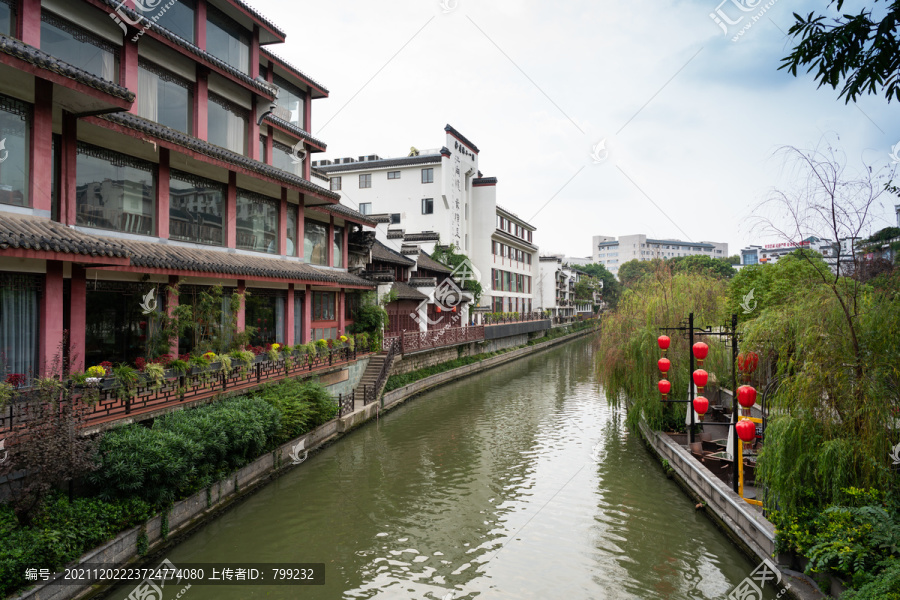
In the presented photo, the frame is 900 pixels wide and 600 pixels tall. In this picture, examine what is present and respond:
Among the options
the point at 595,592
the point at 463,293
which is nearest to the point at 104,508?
the point at 595,592

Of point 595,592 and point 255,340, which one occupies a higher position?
point 255,340

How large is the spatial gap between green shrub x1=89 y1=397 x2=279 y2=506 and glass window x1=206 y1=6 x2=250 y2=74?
11.6 meters

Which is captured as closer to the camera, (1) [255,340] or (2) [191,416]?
(2) [191,416]

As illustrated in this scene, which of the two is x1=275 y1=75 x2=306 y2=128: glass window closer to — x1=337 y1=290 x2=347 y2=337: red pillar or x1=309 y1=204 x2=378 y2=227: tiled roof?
x1=309 y1=204 x2=378 y2=227: tiled roof

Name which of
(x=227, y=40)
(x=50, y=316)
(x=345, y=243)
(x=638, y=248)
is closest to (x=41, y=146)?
(x=50, y=316)

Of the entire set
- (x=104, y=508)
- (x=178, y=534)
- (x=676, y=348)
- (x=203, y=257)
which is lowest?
(x=178, y=534)

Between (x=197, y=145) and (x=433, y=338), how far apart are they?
1635 centimetres

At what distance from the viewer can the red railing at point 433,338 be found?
79.0 ft

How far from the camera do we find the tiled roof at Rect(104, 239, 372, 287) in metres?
11.5

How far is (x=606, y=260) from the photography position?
146 metres

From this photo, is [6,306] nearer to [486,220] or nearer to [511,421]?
[511,421]

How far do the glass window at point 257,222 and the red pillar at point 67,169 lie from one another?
18.8ft

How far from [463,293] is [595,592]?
27303mm

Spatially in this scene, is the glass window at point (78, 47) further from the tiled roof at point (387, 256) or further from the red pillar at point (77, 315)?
the tiled roof at point (387, 256)
